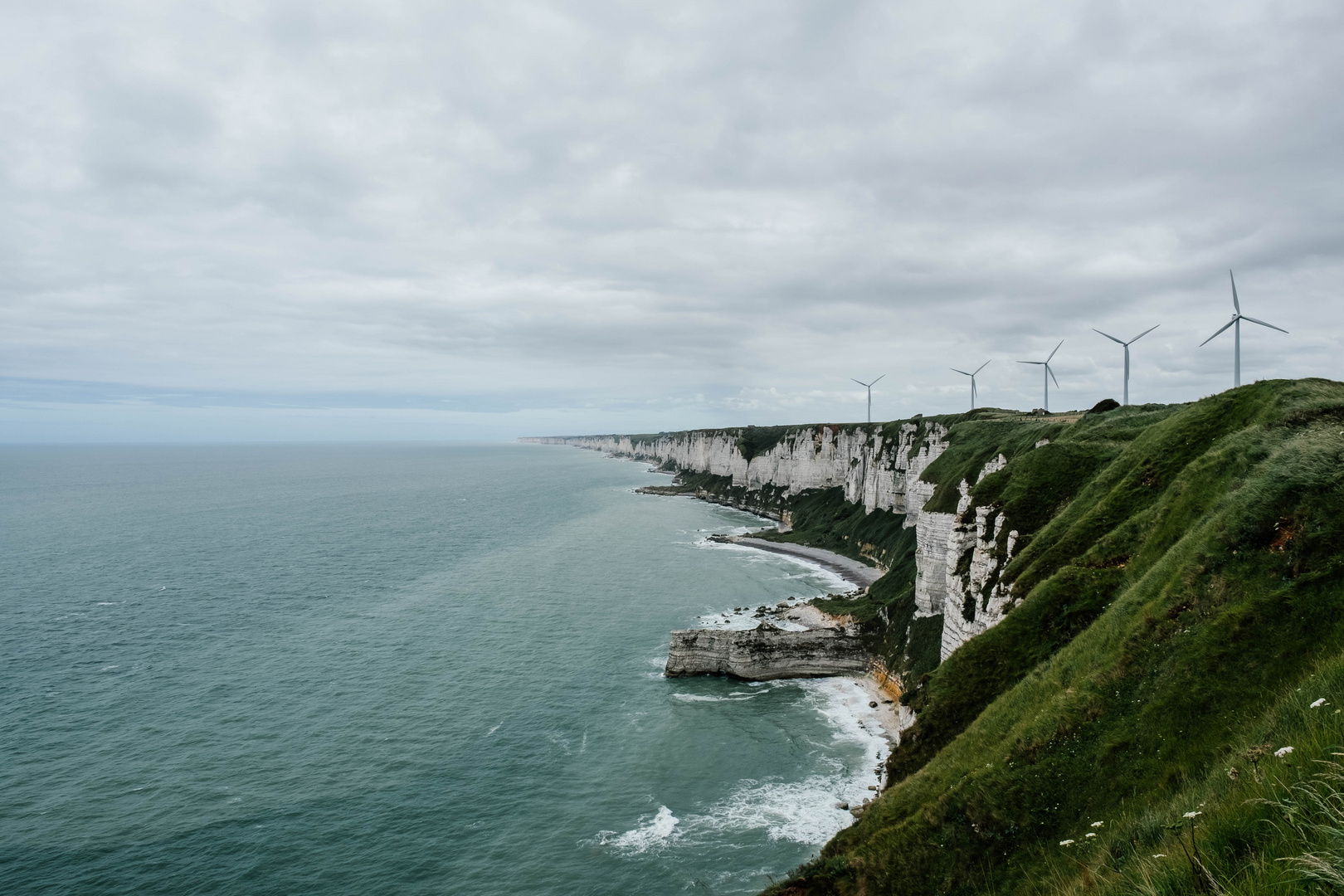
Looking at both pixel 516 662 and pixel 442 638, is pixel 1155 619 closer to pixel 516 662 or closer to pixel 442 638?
pixel 516 662

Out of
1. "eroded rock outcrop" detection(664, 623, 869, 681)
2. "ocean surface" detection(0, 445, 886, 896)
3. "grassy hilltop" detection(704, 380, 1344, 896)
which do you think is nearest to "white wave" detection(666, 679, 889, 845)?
"ocean surface" detection(0, 445, 886, 896)

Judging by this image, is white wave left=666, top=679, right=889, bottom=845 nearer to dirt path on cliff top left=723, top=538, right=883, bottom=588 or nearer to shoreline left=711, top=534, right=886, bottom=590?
shoreline left=711, top=534, right=886, bottom=590

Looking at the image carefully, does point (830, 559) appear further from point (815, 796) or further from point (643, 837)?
point (643, 837)

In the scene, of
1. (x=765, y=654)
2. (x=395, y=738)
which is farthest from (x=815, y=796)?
(x=395, y=738)

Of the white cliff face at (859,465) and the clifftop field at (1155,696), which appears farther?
the white cliff face at (859,465)

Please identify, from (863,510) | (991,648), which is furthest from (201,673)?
(863,510)

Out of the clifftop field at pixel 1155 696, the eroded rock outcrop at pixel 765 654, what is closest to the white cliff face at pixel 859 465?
the eroded rock outcrop at pixel 765 654

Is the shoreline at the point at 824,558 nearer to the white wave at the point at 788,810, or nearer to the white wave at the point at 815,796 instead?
the white wave at the point at 815,796
